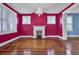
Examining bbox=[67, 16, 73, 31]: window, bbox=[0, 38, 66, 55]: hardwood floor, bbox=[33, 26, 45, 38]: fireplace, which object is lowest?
bbox=[0, 38, 66, 55]: hardwood floor

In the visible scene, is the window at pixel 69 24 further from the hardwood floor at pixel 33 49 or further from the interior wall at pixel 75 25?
the hardwood floor at pixel 33 49

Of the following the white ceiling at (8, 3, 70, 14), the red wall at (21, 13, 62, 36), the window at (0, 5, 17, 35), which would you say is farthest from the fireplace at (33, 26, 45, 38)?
the window at (0, 5, 17, 35)

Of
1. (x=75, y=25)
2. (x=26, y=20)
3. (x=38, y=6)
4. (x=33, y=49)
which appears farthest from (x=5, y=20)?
(x=75, y=25)

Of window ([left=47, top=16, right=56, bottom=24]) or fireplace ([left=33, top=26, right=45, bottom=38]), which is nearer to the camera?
fireplace ([left=33, top=26, right=45, bottom=38])

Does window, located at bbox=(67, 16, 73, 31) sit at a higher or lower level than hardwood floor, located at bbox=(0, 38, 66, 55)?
higher

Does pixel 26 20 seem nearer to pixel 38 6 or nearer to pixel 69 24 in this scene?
pixel 69 24

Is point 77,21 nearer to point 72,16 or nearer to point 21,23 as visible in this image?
point 72,16

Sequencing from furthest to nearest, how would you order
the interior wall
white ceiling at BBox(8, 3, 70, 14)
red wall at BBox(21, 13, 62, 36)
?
red wall at BBox(21, 13, 62, 36) → the interior wall → white ceiling at BBox(8, 3, 70, 14)

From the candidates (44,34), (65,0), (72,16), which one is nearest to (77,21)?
(72,16)

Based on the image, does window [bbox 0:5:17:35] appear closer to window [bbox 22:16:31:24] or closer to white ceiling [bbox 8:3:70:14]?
white ceiling [bbox 8:3:70:14]

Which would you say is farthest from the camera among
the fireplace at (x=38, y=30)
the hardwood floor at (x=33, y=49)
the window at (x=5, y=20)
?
the fireplace at (x=38, y=30)

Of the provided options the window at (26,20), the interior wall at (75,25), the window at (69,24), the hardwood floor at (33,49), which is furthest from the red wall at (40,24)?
the hardwood floor at (33,49)

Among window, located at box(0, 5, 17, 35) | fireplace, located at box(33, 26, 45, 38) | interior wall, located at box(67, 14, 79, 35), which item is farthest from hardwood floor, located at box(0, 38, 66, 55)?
interior wall, located at box(67, 14, 79, 35)

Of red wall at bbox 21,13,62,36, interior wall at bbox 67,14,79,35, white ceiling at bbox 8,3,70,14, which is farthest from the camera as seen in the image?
red wall at bbox 21,13,62,36
